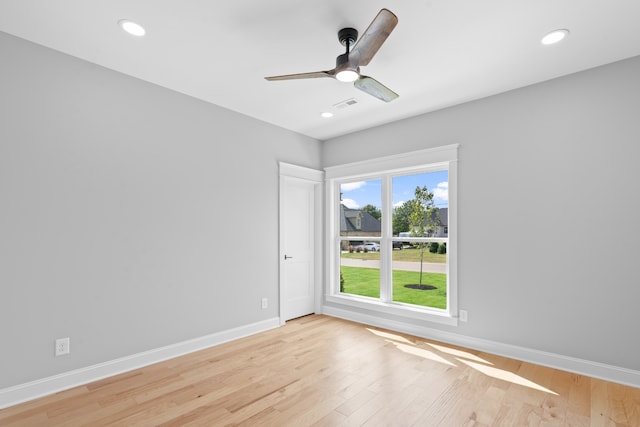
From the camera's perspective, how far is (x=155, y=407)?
2336 mm

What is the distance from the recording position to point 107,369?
2.79 metres

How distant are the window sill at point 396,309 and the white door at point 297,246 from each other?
42cm

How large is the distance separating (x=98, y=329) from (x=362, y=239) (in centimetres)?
323

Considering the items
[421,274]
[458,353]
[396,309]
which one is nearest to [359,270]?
[396,309]

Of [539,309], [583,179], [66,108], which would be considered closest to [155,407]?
[66,108]

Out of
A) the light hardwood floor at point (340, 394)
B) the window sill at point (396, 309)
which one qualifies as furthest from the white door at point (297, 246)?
the light hardwood floor at point (340, 394)

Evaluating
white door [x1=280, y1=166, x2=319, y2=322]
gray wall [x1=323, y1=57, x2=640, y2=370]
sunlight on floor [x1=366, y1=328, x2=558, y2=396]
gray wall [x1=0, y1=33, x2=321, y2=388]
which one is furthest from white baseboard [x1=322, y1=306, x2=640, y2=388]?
gray wall [x1=0, y1=33, x2=321, y2=388]

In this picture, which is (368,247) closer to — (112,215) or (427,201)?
(427,201)

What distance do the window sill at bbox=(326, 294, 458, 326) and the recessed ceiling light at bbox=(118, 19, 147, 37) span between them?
3821 millimetres

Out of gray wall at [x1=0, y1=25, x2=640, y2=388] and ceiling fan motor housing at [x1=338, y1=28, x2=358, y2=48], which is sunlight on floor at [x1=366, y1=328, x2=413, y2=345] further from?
ceiling fan motor housing at [x1=338, y1=28, x2=358, y2=48]

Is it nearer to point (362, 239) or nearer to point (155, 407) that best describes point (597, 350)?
point (362, 239)

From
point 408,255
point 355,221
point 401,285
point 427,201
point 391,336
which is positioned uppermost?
point 427,201

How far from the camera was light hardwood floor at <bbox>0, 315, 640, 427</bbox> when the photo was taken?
7.15ft

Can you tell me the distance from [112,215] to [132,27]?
1.56m
